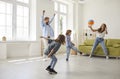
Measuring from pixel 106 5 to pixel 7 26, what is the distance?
612 cm

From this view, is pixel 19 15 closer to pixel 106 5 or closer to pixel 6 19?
pixel 6 19

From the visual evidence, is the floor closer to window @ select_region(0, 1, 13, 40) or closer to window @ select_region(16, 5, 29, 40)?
window @ select_region(0, 1, 13, 40)

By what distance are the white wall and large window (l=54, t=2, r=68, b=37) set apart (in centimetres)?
141

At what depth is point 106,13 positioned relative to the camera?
10469mm

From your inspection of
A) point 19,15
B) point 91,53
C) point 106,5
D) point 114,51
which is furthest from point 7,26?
point 106,5

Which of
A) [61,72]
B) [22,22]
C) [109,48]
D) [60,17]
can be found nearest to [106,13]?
[60,17]

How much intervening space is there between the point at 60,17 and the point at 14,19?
3544mm

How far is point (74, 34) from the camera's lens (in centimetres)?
1055

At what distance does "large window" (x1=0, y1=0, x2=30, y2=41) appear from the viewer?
22.6 feet

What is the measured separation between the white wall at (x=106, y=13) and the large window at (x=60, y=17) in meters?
1.41

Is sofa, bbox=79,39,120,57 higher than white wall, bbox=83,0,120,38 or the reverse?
the reverse

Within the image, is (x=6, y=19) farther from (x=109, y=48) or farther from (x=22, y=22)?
(x=109, y=48)

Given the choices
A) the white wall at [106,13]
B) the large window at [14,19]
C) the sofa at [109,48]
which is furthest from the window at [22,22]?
the white wall at [106,13]

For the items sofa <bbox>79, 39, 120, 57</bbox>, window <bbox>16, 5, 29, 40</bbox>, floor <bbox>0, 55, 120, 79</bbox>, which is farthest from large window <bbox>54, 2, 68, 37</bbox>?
floor <bbox>0, 55, 120, 79</bbox>
